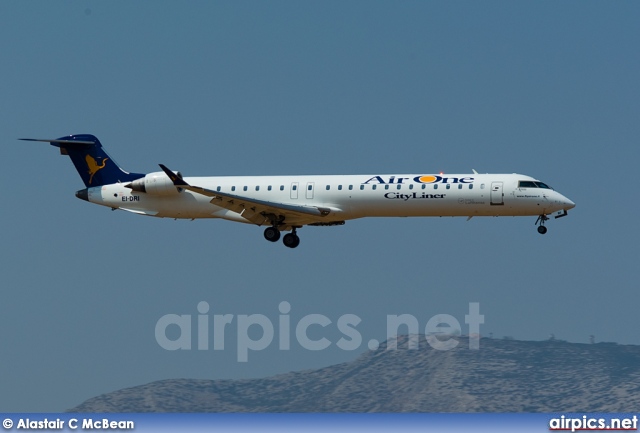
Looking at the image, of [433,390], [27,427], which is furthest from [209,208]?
[433,390]

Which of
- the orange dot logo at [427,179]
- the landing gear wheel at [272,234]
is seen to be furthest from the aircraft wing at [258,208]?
the orange dot logo at [427,179]

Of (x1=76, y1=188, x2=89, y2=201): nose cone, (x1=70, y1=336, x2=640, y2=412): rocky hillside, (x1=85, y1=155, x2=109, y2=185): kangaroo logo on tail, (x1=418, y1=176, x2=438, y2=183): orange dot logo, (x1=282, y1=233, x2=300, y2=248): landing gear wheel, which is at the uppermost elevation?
(x1=85, y1=155, x2=109, y2=185): kangaroo logo on tail

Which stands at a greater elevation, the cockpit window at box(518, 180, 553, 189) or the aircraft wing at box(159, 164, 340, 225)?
the cockpit window at box(518, 180, 553, 189)

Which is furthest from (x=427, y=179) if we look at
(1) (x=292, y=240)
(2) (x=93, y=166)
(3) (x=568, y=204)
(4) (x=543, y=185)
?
(2) (x=93, y=166)

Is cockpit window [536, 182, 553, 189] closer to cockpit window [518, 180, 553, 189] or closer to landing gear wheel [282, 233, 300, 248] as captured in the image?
cockpit window [518, 180, 553, 189]

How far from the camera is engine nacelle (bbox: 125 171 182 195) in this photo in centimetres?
5012

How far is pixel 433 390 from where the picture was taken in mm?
107750

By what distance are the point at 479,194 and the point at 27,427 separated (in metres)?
A: 21.1

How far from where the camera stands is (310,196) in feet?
160

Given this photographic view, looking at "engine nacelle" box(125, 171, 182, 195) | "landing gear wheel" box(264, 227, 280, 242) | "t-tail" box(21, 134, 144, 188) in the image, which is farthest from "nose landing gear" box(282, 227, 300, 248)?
"t-tail" box(21, 134, 144, 188)

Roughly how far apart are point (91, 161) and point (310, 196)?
11598 millimetres

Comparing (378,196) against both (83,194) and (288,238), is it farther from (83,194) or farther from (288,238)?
(83,194)

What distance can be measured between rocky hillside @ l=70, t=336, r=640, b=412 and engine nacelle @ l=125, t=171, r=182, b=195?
1650 inches

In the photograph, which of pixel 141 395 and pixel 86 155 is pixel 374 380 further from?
pixel 86 155
